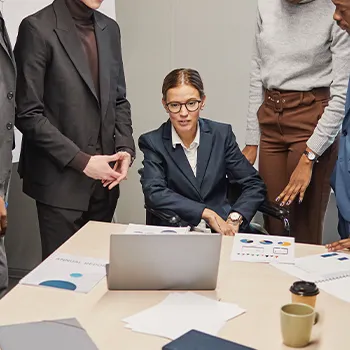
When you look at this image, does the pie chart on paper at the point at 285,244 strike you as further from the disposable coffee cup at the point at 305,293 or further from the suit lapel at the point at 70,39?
the suit lapel at the point at 70,39

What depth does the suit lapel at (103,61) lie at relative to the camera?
2.62 meters

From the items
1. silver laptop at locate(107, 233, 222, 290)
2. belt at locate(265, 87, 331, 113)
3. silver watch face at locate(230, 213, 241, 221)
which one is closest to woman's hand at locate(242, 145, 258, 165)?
belt at locate(265, 87, 331, 113)

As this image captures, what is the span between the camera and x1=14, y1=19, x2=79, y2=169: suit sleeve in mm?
2461

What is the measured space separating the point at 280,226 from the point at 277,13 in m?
1.02

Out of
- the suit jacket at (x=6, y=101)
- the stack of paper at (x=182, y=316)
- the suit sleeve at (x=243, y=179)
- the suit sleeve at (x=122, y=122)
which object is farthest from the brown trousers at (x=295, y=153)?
the stack of paper at (x=182, y=316)

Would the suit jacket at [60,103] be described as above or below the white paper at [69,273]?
above

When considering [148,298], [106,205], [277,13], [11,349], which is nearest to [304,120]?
[277,13]

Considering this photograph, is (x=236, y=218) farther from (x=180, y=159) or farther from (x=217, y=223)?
(x=180, y=159)

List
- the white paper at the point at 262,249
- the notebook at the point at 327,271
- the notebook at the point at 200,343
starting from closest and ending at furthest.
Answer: the notebook at the point at 200,343, the notebook at the point at 327,271, the white paper at the point at 262,249

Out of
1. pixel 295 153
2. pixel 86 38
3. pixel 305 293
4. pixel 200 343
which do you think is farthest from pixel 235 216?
pixel 200 343

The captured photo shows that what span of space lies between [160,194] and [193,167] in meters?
0.23

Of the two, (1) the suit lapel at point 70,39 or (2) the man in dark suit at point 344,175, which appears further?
(1) the suit lapel at point 70,39

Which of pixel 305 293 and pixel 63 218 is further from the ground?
pixel 305 293

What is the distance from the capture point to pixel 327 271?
75.5 inches
